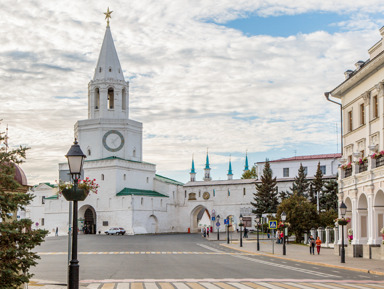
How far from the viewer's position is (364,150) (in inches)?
1638

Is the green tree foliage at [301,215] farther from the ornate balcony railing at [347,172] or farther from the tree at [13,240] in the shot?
the tree at [13,240]

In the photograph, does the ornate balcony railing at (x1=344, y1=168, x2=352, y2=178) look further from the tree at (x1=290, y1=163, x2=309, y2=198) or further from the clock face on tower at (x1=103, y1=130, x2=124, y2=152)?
the clock face on tower at (x1=103, y1=130, x2=124, y2=152)

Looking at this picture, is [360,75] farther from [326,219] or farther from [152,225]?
[152,225]

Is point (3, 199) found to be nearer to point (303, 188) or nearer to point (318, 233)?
point (318, 233)

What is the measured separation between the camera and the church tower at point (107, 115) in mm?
106250

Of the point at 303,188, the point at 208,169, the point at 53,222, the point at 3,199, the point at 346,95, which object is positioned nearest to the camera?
the point at 3,199

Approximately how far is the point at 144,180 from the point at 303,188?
95.4 ft

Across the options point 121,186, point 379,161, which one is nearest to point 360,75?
point 379,161

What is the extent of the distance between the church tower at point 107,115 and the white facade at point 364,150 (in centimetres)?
6472

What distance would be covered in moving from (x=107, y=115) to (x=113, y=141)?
462cm

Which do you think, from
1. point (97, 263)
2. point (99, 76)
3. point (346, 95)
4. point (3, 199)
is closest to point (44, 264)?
point (97, 263)

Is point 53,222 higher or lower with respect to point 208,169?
lower

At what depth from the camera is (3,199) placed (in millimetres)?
13719

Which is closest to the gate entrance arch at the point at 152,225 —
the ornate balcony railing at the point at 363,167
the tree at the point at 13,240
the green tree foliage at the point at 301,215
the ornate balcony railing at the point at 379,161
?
the green tree foliage at the point at 301,215
